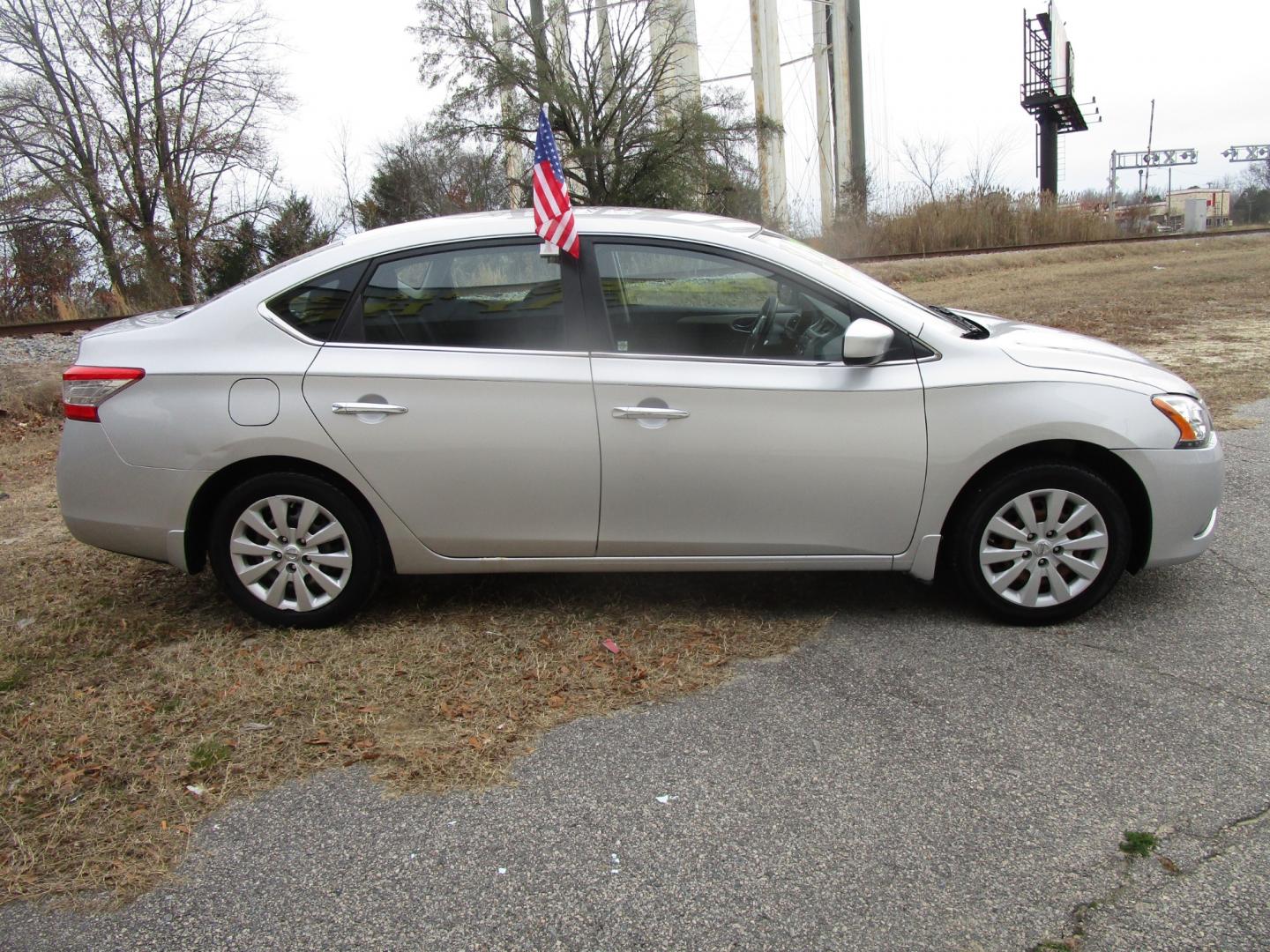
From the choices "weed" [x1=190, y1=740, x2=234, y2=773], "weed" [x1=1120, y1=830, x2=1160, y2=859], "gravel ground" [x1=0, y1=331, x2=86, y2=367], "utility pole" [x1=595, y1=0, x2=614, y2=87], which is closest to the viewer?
"weed" [x1=1120, y1=830, x2=1160, y2=859]

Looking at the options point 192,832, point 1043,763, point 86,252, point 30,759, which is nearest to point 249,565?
point 30,759

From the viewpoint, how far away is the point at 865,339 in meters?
3.81

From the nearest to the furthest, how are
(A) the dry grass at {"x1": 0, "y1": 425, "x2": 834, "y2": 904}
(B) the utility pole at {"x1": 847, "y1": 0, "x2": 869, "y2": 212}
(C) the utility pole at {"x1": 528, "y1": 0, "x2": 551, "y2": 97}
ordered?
1. (A) the dry grass at {"x1": 0, "y1": 425, "x2": 834, "y2": 904}
2. (C) the utility pole at {"x1": 528, "y1": 0, "x2": 551, "y2": 97}
3. (B) the utility pole at {"x1": 847, "y1": 0, "x2": 869, "y2": 212}

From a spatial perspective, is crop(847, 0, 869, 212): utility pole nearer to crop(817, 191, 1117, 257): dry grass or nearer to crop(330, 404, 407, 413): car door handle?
crop(817, 191, 1117, 257): dry grass

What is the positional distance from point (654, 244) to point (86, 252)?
2008 centimetres

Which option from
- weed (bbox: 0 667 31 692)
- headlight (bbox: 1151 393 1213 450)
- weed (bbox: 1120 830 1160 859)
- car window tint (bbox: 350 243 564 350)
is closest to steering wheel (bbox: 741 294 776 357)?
car window tint (bbox: 350 243 564 350)

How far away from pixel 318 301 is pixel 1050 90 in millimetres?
45614

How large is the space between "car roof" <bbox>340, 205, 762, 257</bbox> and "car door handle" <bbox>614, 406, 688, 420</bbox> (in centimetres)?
74

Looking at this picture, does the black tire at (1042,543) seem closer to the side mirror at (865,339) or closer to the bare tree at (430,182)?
the side mirror at (865,339)

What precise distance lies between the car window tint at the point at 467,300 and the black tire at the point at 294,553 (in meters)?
0.71

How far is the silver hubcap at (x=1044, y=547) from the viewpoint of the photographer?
396cm

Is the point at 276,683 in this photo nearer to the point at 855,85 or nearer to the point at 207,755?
the point at 207,755

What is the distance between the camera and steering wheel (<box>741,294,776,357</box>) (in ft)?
13.3

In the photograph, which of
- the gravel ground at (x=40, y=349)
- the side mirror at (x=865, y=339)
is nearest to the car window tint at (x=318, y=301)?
the side mirror at (x=865, y=339)
